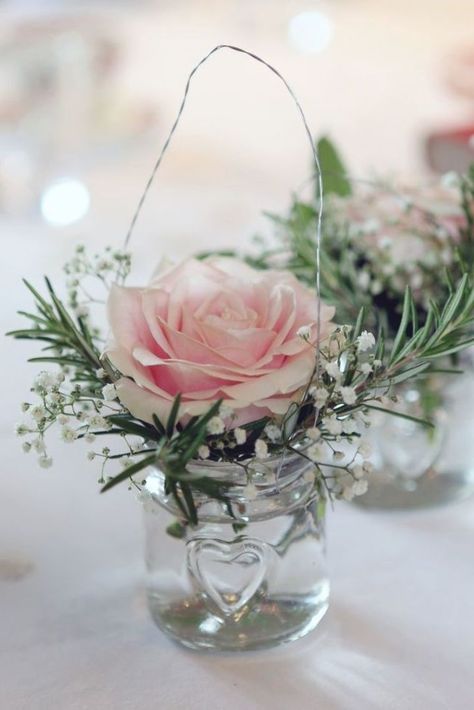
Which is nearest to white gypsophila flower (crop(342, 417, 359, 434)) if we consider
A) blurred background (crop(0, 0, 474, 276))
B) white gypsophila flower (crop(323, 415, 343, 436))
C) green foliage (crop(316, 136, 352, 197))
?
white gypsophila flower (crop(323, 415, 343, 436))

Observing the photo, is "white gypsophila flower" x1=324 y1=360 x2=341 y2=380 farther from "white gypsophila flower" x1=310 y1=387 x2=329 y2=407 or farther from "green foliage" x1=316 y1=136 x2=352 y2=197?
"green foliage" x1=316 y1=136 x2=352 y2=197

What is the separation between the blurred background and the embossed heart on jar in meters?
0.59

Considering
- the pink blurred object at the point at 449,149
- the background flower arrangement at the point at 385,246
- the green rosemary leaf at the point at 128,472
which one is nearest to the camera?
the green rosemary leaf at the point at 128,472

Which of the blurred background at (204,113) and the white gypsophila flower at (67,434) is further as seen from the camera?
the blurred background at (204,113)

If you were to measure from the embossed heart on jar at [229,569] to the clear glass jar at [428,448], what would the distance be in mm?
181

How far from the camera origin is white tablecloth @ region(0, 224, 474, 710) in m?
0.56

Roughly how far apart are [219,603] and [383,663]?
0.10 meters

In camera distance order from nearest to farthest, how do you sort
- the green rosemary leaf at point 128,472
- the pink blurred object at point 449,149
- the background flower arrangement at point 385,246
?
1. the green rosemary leaf at point 128,472
2. the background flower arrangement at point 385,246
3. the pink blurred object at point 449,149

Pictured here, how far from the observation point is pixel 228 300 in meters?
0.56

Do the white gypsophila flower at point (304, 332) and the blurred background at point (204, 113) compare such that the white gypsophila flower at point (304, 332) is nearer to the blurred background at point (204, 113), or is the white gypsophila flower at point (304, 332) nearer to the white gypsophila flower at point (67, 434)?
the white gypsophila flower at point (67, 434)

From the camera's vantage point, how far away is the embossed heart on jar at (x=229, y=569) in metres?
0.56

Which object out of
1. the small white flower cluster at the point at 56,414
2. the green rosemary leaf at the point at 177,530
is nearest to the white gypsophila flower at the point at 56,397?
the small white flower cluster at the point at 56,414

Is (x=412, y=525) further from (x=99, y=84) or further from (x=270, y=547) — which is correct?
(x=99, y=84)

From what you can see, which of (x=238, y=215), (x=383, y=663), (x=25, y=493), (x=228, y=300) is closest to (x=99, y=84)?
(x=238, y=215)
